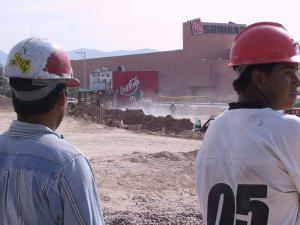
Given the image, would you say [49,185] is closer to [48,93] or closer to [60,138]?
[60,138]

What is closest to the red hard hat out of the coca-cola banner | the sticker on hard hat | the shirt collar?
the shirt collar

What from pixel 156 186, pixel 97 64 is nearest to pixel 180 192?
pixel 156 186

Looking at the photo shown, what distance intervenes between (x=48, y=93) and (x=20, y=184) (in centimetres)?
40

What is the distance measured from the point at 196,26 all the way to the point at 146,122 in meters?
43.2

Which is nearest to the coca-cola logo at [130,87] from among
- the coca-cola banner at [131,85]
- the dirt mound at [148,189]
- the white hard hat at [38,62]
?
the coca-cola banner at [131,85]

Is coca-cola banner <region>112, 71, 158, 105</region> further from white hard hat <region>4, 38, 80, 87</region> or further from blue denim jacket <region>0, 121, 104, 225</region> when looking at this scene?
blue denim jacket <region>0, 121, 104, 225</region>

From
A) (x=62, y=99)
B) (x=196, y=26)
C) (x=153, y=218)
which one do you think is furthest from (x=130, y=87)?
(x=62, y=99)

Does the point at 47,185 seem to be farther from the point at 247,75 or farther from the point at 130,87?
the point at 130,87

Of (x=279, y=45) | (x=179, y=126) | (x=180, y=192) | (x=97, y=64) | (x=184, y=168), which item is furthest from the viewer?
(x=97, y=64)

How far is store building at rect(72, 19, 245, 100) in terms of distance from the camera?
213 feet

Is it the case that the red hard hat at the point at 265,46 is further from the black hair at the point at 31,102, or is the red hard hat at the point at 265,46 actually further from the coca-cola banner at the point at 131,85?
the coca-cola banner at the point at 131,85

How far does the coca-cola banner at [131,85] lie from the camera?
139 feet

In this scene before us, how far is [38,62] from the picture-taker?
2.34 metres

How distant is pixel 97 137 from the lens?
2036cm
